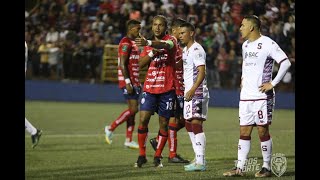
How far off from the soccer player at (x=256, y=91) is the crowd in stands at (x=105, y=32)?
11.9 m

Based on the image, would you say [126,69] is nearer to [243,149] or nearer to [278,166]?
[243,149]

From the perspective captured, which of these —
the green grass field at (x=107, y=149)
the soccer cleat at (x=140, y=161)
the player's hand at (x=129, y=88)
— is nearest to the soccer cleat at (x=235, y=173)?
the green grass field at (x=107, y=149)

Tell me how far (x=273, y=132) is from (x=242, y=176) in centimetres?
738

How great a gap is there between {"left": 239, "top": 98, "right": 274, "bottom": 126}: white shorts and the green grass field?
0.76 m

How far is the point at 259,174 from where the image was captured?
9.42 meters

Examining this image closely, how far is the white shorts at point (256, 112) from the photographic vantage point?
934 cm

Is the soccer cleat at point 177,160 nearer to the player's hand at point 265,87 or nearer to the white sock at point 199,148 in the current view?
the white sock at point 199,148

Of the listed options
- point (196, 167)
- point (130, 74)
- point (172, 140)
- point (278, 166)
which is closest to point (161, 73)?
point (172, 140)

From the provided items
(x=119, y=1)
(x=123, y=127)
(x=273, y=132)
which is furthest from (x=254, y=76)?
(x=119, y=1)

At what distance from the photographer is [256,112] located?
936 centimetres

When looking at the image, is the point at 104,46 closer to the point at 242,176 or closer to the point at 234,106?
the point at 234,106

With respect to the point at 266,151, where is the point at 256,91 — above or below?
above

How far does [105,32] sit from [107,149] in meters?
15.2

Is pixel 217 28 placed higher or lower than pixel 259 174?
higher
